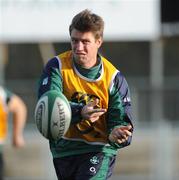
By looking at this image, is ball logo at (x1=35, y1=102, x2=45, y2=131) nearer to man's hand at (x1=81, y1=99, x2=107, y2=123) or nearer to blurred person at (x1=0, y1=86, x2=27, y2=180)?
man's hand at (x1=81, y1=99, x2=107, y2=123)

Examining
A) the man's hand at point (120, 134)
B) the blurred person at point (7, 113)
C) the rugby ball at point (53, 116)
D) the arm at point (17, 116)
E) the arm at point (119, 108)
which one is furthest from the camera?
the arm at point (17, 116)

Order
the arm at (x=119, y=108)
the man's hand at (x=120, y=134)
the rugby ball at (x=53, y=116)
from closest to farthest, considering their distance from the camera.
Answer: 1. the rugby ball at (x=53, y=116)
2. the man's hand at (x=120, y=134)
3. the arm at (x=119, y=108)

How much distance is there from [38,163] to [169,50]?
12897 millimetres

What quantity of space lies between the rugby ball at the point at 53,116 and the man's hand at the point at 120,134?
338 mm

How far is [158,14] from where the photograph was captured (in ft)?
53.7

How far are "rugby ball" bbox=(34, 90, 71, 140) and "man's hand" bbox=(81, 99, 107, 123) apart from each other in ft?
0.34

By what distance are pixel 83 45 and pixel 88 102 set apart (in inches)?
15.3

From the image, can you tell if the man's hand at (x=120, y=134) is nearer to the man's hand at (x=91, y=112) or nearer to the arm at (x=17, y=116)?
the man's hand at (x=91, y=112)

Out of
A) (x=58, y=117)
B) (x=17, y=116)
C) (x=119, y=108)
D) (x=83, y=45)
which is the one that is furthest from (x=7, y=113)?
(x=58, y=117)

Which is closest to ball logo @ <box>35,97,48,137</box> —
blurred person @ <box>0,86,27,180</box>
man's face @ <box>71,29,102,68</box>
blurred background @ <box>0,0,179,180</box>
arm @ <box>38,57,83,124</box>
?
arm @ <box>38,57,83,124</box>

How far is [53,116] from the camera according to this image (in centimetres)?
597

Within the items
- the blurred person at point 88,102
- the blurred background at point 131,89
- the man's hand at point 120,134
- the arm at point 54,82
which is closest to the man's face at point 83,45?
the blurred person at point 88,102

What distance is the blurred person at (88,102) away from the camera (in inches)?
242

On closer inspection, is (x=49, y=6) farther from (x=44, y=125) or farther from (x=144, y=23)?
(x=44, y=125)
